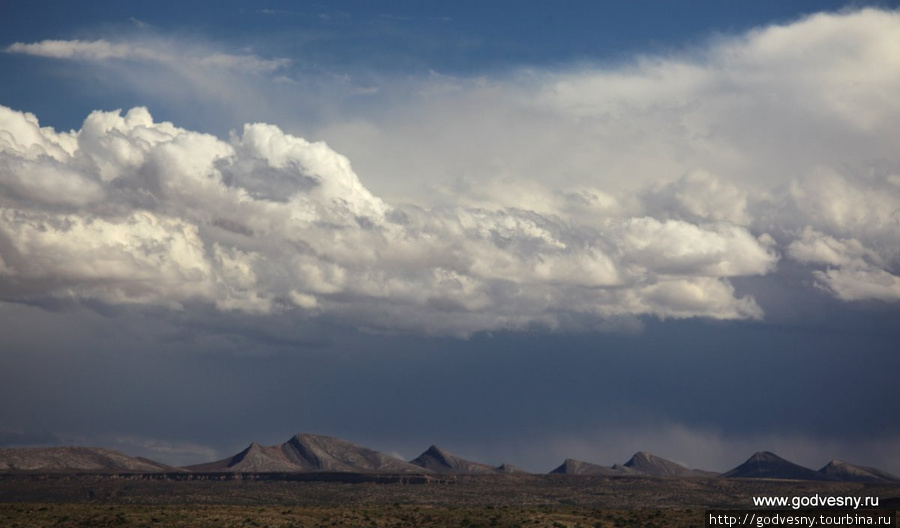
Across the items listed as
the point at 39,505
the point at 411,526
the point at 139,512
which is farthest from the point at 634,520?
the point at 39,505

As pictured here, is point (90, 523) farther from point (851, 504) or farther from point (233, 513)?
point (851, 504)

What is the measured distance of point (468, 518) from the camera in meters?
146

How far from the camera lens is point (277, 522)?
5453 inches

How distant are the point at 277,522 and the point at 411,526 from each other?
727 inches

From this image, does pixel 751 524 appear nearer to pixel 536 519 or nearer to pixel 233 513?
pixel 536 519

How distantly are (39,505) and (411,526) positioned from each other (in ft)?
Answer: 191

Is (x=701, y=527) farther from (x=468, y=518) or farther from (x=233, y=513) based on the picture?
(x=233, y=513)

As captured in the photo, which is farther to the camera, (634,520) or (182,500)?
(182,500)

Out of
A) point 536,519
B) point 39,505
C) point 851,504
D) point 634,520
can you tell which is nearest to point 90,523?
point 39,505

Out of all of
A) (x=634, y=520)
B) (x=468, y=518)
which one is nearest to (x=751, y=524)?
(x=634, y=520)

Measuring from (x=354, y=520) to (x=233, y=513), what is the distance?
58.0 ft

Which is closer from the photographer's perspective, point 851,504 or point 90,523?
point 90,523

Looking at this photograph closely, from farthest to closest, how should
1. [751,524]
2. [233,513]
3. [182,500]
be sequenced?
[182,500], [233,513], [751,524]

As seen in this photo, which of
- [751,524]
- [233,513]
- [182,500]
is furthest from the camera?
[182,500]
